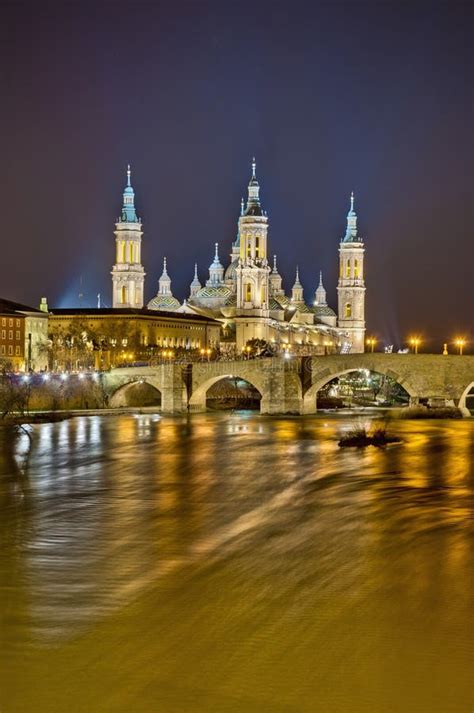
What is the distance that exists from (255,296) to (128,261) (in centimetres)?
1196

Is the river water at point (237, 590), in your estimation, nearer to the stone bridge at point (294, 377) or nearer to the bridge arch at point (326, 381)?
the stone bridge at point (294, 377)

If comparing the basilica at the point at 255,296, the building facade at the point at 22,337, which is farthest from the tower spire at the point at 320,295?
the building facade at the point at 22,337

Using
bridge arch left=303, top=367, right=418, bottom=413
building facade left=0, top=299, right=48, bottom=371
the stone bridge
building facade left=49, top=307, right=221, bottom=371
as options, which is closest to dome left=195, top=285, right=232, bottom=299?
building facade left=49, top=307, right=221, bottom=371

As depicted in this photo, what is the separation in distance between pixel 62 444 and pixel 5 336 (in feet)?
108

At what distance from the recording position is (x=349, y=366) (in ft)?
174

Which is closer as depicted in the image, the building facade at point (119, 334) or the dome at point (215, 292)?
the building facade at point (119, 334)

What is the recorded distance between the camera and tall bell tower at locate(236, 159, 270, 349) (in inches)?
4094

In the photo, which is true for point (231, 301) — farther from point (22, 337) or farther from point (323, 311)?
point (22, 337)

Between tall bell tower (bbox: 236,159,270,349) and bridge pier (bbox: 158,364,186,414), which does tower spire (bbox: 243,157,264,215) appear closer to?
tall bell tower (bbox: 236,159,270,349)

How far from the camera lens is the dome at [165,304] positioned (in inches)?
4417

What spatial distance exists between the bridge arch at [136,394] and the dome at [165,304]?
1731 inches

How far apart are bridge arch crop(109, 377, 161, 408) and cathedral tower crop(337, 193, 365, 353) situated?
6148cm

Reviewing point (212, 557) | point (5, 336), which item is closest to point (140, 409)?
point (5, 336)

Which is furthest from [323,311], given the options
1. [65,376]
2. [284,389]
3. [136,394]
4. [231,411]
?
[284,389]
